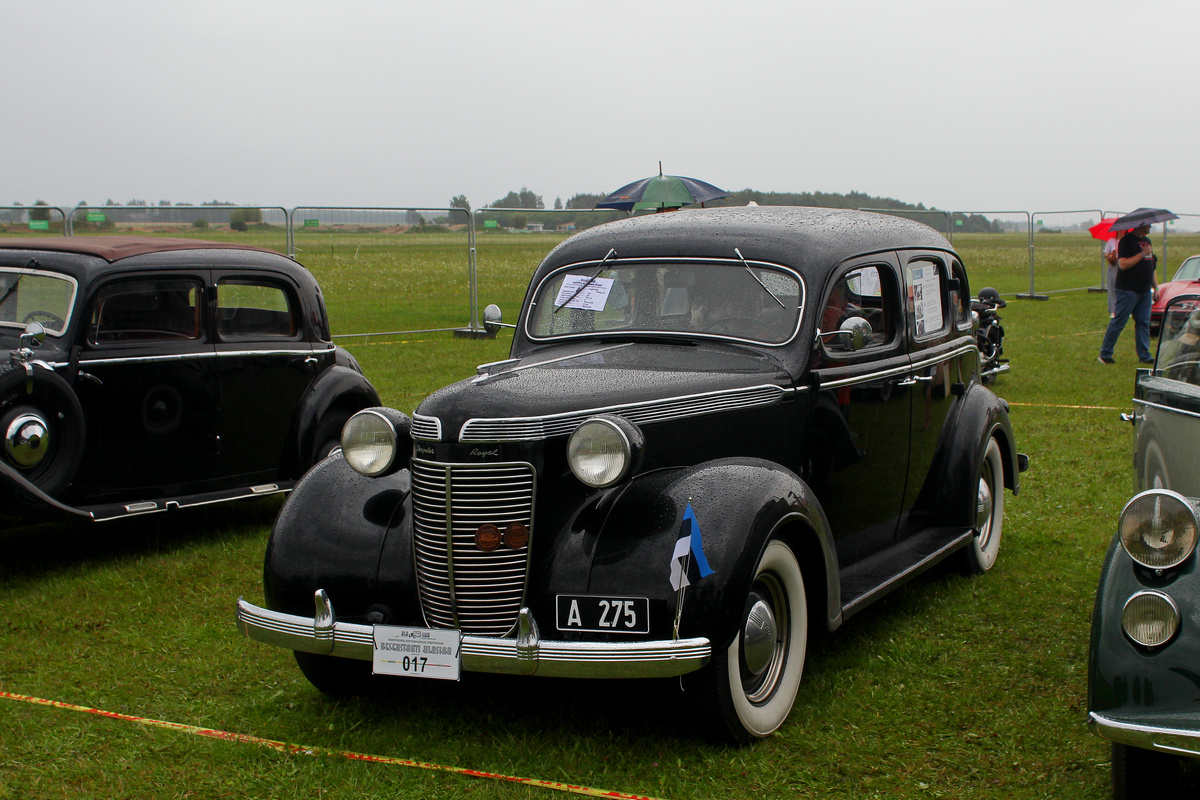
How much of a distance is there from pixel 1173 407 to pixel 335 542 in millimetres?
3304

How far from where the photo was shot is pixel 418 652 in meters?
3.69

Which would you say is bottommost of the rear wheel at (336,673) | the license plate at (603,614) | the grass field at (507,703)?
the grass field at (507,703)

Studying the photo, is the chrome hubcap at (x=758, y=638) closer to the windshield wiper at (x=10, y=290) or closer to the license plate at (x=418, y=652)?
the license plate at (x=418, y=652)

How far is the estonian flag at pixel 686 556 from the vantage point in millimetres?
3588

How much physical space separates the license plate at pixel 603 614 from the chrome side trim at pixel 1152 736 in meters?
1.35

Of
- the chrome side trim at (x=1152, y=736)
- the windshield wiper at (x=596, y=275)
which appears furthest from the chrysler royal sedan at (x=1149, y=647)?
the windshield wiper at (x=596, y=275)

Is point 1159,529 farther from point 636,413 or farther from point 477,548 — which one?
point 477,548

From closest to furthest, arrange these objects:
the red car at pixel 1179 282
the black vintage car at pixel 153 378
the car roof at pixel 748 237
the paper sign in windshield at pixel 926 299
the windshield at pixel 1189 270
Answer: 1. the car roof at pixel 748 237
2. the paper sign in windshield at pixel 926 299
3. the black vintage car at pixel 153 378
4. the red car at pixel 1179 282
5. the windshield at pixel 1189 270

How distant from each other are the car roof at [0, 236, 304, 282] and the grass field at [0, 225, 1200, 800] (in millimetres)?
1676

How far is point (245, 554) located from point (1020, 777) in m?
4.50

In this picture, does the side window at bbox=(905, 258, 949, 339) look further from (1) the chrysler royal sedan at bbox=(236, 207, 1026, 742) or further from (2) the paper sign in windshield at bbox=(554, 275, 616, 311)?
(2) the paper sign in windshield at bbox=(554, 275, 616, 311)

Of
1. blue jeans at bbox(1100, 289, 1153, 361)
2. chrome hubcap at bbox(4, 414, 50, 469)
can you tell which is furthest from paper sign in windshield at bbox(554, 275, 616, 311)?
blue jeans at bbox(1100, 289, 1153, 361)

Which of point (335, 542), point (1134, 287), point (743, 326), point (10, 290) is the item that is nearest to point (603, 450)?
point (335, 542)

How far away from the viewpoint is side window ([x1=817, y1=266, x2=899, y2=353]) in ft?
15.8
